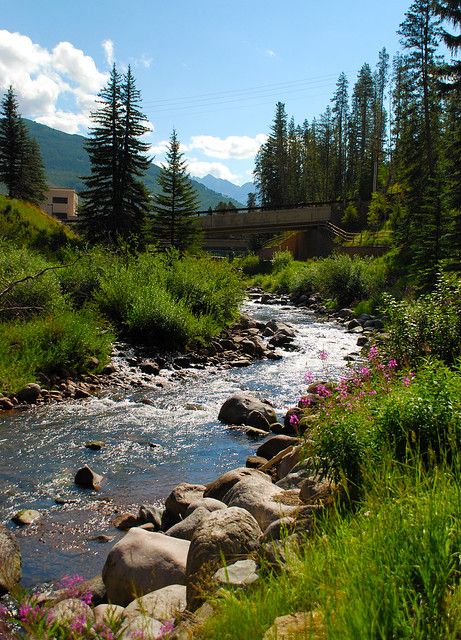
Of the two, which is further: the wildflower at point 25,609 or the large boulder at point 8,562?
the large boulder at point 8,562

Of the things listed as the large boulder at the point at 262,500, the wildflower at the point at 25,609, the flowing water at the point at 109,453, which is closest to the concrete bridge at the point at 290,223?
the flowing water at the point at 109,453

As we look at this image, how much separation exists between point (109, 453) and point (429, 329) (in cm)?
559

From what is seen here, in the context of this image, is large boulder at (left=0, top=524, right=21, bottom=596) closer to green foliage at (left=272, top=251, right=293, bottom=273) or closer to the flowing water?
the flowing water

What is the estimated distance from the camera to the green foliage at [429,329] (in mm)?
9349

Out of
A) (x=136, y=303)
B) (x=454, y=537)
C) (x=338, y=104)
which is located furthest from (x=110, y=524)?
(x=338, y=104)

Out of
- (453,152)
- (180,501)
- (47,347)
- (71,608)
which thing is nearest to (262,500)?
(180,501)

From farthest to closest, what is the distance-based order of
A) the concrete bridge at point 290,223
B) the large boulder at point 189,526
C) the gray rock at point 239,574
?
1. the concrete bridge at point 290,223
2. the large boulder at point 189,526
3. the gray rock at point 239,574

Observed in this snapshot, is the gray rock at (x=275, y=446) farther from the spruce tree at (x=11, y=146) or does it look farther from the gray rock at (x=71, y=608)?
the spruce tree at (x=11, y=146)

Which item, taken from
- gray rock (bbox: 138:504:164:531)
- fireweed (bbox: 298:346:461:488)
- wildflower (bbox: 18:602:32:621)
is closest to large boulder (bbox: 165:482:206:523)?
gray rock (bbox: 138:504:164:531)

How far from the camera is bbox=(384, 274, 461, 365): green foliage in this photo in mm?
9349

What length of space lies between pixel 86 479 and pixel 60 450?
154 centimetres

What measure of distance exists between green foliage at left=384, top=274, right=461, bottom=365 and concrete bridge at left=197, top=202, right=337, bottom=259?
159 ft

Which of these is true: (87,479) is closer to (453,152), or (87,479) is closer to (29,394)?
(29,394)

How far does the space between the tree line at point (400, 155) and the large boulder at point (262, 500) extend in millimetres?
9061
